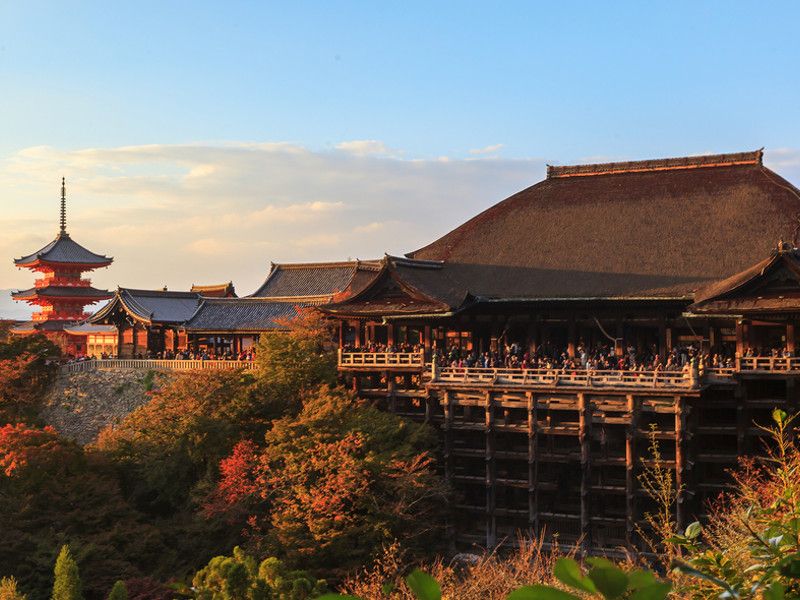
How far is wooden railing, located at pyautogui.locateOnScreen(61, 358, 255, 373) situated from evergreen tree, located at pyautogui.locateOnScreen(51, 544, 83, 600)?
17.5 m

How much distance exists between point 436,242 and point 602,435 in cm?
1587

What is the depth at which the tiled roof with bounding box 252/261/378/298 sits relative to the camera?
172ft

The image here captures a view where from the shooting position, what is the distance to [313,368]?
39.2 metres

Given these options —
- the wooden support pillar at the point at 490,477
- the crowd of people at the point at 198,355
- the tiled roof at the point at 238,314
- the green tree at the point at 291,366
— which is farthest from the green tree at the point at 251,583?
the tiled roof at the point at 238,314

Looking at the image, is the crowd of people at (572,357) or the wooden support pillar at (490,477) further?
the wooden support pillar at (490,477)

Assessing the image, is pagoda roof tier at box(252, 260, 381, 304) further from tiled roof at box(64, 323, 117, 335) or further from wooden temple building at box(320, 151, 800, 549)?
tiled roof at box(64, 323, 117, 335)

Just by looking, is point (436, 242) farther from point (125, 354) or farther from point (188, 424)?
point (125, 354)

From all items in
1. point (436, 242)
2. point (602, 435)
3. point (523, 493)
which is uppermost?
point (436, 242)

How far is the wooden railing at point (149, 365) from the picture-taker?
45344 millimetres

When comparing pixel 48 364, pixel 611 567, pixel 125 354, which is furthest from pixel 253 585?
pixel 125 354

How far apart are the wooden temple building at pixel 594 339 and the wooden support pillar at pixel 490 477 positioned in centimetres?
6

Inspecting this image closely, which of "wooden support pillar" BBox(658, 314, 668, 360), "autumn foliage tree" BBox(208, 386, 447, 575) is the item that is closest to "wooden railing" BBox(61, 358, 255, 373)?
"autumn foliage tree" BBox(208, 386, 447, 575)

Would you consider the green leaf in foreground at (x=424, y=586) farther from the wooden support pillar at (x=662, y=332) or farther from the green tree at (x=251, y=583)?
the wooden support pillar at (x=662, y=332)

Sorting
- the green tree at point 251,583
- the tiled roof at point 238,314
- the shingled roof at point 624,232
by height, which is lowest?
the green tree at point 251,583
